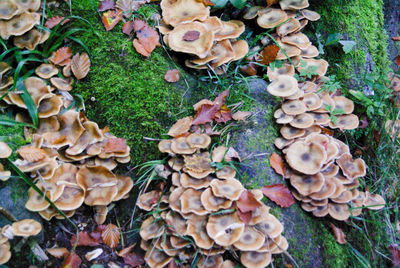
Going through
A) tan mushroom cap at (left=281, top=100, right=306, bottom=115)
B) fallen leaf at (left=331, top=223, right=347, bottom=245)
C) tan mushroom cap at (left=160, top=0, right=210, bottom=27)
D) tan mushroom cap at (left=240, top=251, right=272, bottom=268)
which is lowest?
fallen leaf at (left=331, top=223, right=347, bottom=245)

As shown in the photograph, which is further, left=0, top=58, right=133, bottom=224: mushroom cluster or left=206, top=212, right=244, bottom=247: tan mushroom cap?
left=0, top=58, right=133, bottom=224: mushroom cluster

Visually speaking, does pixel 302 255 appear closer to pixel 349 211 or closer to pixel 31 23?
→ pixel 349 211

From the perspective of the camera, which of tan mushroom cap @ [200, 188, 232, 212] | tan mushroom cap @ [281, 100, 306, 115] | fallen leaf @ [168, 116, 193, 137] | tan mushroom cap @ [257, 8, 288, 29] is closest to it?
tan mushroom cap @ [200, 188, 232, 212]

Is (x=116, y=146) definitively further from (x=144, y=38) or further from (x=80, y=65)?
(x=144, y=38)

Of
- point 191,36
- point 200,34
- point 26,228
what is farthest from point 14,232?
point 200,34

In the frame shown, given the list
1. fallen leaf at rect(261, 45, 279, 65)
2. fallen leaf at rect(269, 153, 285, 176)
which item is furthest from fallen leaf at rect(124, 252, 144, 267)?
fallen leaf at rect(261, 45, 279, 65)

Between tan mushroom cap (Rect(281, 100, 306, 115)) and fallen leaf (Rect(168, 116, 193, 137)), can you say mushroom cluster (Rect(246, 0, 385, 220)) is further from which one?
fallen leaf (Rect(168, 116, 193, 137))

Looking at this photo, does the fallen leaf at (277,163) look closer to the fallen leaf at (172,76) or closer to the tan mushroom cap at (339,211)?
the tan mushroom cap at (339,211)
